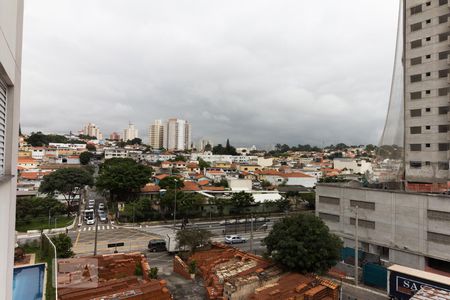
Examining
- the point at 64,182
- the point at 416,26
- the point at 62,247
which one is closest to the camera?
the point at 62,247

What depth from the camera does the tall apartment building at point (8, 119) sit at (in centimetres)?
442

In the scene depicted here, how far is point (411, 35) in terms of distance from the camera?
113 ft

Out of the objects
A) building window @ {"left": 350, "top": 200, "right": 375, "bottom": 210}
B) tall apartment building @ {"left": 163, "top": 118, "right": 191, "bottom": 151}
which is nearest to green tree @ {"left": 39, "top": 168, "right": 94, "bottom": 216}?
building window @ {"left": 350, "top": 200, "right": 375, "bottom": 210}

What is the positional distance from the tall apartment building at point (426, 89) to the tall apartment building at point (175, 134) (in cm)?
16011

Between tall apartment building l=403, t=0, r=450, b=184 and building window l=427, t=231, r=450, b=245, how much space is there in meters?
7.95

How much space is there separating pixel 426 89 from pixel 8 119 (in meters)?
38.7

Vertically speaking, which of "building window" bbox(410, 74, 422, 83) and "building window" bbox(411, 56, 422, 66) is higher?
"building window" bbox(411, 56, 422, 66)

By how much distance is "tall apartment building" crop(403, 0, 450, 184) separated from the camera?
31797mm

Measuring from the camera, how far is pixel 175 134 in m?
189

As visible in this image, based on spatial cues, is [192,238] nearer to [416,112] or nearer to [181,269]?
[181,269]

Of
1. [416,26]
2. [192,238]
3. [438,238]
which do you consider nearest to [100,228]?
[192,238]

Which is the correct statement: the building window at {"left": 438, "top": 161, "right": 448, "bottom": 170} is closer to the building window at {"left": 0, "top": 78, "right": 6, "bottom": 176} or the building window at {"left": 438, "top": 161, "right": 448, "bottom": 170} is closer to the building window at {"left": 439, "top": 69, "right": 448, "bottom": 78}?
the building window at {"left": 439, "top": 69, "right": 448, "bottom": 78}

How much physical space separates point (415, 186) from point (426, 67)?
521 inches

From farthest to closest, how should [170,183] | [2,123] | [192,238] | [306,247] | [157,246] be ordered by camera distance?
1. [170,183]
2. [157,246]
3. [192,238]
4. [306,247]
5. [2,123]
